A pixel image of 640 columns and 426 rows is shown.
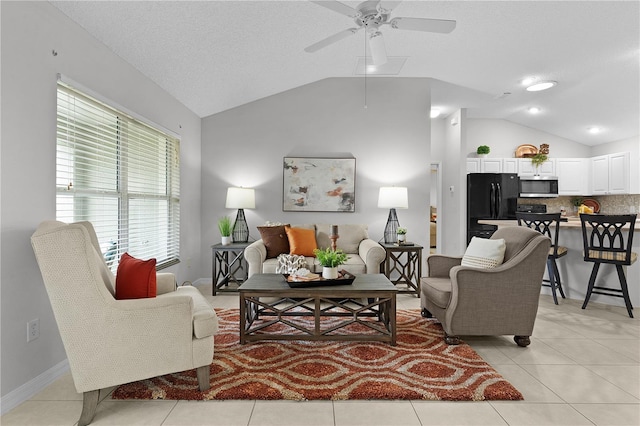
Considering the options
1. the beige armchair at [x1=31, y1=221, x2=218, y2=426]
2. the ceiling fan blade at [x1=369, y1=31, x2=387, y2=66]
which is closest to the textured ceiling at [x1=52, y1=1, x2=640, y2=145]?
the ceiling fan blade at [x1=369, y1=31, x2=387, y2=66]

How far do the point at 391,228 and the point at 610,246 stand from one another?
93.7 inches

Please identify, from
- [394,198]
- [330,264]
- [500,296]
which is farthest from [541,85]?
[330,264]

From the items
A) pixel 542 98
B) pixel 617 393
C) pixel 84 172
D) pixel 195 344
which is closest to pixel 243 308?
pixel 195 344

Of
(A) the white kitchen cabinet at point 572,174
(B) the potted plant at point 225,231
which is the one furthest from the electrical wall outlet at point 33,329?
(A) the white kitchen cabinet at point 572,174

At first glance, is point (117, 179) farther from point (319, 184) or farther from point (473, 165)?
point (473, 165)

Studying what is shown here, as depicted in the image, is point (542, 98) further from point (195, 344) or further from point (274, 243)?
point (195, 344)

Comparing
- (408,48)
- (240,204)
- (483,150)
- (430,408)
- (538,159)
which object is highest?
(408,48)

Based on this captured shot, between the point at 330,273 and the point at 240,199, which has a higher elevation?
the point at 240,199

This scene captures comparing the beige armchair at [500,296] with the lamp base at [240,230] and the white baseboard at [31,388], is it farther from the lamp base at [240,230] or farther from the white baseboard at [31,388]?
the lamp base at [240,230]

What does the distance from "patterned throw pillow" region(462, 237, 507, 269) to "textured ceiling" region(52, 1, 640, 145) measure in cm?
217

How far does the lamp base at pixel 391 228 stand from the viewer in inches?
201

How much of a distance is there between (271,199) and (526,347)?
3.53m

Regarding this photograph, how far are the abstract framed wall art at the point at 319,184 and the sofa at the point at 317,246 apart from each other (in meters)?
0.41

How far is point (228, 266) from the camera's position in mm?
4816
